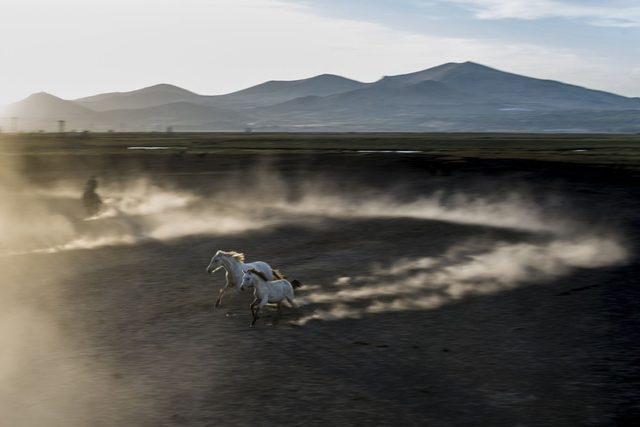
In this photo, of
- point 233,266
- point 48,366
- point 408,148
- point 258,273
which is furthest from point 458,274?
point 408,148

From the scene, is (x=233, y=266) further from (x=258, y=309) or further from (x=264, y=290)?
(x=258, y=309)

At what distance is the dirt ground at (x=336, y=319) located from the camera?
1143 centimetres

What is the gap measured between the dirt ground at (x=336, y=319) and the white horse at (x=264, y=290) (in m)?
0.48

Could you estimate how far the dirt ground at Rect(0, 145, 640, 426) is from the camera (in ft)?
37.5

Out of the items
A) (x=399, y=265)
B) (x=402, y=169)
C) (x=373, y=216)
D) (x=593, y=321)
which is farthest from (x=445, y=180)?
(x=593, y=321)

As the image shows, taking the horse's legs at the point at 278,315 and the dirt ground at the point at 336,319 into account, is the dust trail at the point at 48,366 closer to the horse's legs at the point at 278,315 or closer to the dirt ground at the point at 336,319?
the dirt ground at the point at 336,319

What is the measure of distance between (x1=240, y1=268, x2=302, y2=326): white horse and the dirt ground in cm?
48

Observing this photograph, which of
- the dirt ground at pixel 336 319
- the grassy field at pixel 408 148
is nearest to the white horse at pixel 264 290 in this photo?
the dirt ground at pixel 336 319

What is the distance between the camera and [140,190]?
1853 inches

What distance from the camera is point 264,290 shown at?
619 inches

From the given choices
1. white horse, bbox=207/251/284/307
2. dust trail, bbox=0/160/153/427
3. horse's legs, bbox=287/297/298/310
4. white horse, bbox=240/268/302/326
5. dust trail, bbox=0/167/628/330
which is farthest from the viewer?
dust trail, bbox=0/167/628/330

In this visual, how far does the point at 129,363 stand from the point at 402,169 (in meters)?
45.2

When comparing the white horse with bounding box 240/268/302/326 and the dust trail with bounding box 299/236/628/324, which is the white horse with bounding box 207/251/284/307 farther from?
the dust trail with bounding box 299/236/628/324

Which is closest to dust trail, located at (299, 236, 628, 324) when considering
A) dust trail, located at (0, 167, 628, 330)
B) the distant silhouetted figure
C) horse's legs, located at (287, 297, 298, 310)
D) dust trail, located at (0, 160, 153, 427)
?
dust trail, located at (0, 167, 628, 330)
